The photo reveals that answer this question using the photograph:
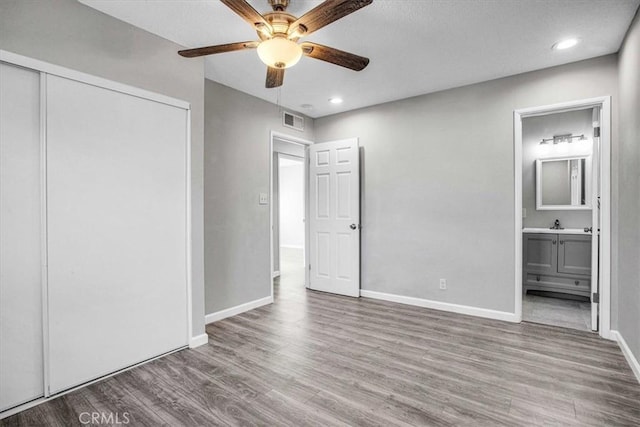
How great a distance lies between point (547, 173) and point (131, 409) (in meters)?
5.27

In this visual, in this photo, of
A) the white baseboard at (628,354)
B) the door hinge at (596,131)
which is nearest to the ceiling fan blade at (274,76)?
the door hinge at (596,131)

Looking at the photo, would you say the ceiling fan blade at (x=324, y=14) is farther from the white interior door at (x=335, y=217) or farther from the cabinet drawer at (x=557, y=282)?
the cabinet drawer at (x=557, y=282)

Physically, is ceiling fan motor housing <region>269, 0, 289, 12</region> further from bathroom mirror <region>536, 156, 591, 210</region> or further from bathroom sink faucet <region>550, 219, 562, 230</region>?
bathroom sink faucet <region>550, 219, 562, 230</region>

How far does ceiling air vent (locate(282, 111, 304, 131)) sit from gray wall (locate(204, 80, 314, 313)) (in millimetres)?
143

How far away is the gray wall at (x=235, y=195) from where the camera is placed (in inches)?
130

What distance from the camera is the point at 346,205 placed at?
14.0ft

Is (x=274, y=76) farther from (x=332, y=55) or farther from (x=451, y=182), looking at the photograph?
(x=451, y=182)

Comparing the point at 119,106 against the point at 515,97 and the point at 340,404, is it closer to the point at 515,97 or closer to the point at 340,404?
the point at 340,404

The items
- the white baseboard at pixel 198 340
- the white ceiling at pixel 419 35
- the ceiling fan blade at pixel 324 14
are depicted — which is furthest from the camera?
the white baseboard at pixel 198 340

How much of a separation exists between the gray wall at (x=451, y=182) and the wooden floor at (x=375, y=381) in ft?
2.12

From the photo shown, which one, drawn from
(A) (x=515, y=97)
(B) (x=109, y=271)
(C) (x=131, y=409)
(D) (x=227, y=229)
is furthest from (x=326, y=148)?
(C) (x=131, y=409)

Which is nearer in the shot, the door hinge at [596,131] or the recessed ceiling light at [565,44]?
the recessed ceiling light at [565,44]

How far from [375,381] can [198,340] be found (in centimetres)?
153

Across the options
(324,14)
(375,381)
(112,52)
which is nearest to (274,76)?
(324,14)
